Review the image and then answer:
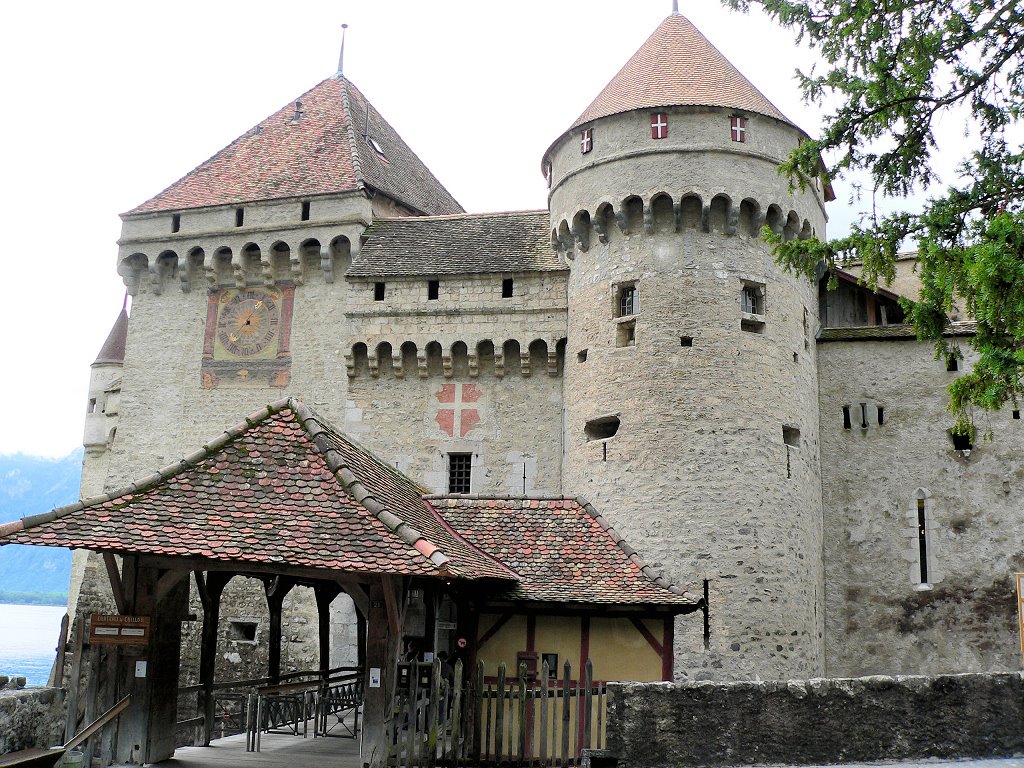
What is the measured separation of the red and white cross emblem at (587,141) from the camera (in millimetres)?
22141

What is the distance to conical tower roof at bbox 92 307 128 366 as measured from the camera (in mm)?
28703

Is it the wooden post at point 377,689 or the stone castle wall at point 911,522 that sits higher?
the stone castle wall at point 911,522

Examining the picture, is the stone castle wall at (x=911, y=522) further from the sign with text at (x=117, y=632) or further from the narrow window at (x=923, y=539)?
the sign with text at (x=117, y=632)

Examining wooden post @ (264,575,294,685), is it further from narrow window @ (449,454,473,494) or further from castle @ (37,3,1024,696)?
narrow window @ (449,454,473,494)

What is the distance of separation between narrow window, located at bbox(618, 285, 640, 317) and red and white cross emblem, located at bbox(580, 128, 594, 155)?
3111 millimetres

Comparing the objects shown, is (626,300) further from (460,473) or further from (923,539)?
(923,539)

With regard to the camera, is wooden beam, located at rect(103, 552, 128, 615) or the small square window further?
the small square window

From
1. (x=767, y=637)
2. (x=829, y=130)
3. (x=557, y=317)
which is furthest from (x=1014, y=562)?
(x=829, y=130)

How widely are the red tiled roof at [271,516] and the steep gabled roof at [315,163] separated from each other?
1356 centimetres

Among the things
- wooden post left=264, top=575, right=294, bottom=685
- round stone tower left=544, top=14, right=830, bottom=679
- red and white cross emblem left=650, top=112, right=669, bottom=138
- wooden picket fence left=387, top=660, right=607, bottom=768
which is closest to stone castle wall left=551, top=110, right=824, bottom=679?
round stone tower left=544, top=14, right=830, bottom=679

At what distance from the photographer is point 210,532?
10773mm

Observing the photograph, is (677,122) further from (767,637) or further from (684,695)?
(684,695)

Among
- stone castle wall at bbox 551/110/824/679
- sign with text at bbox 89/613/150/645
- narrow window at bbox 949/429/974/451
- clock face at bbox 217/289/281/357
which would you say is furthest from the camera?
clock face at bbox 217/289/281/357

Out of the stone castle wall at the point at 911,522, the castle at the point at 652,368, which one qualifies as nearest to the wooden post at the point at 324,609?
the castle at the point at 652,368
